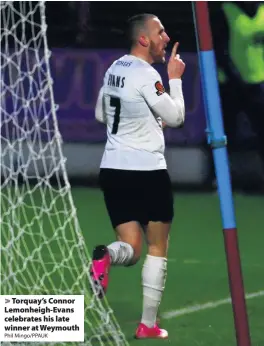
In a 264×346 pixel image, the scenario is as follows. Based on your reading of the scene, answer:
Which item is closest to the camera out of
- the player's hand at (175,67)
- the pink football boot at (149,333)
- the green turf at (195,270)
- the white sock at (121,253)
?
the player's hand at (175,67)

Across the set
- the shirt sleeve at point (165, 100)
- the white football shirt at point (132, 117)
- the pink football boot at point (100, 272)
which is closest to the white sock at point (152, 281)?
the pink football boot at point (100, 272)

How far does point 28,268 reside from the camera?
742 centimetres

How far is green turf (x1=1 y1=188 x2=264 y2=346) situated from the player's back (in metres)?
0.91

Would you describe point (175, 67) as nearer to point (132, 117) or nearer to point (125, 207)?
point (132, 117)

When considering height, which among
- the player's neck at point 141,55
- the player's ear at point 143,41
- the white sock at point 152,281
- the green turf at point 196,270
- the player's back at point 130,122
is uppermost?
the player's ear at point 143,41

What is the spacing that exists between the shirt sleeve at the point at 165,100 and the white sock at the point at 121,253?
Answer: 2.12 feet

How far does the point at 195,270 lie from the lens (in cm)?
759

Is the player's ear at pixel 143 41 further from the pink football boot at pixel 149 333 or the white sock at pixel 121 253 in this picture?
the pink football boot at pixel 149 333

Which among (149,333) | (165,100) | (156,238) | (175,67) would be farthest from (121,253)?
(175,67)

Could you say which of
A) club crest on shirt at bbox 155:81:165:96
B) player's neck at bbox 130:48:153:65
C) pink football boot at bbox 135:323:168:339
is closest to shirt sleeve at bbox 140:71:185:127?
club crest on shirt at bbox 155:81:165:96

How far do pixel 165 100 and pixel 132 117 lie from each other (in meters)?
0.27

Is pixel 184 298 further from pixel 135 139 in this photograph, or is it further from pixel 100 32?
pixel 100 32

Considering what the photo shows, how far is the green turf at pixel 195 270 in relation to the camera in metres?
5.80

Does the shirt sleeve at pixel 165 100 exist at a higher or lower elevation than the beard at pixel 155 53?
lower
